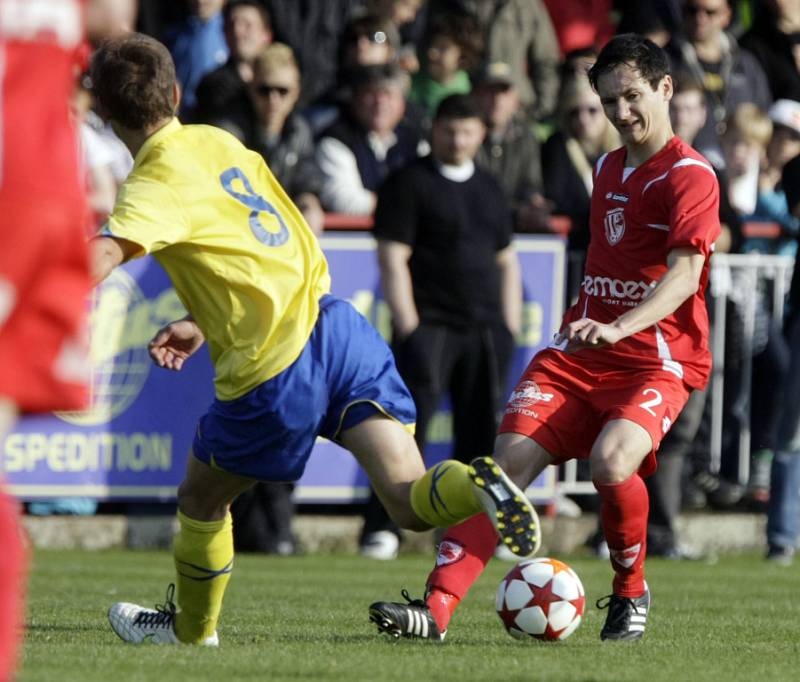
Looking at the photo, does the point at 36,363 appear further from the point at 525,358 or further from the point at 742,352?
the point at 742,352

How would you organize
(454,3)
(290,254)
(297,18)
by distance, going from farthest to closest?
1. (454,3)
2. (297,18)
3. (290,254)

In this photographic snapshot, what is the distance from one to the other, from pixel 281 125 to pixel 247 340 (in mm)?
6165

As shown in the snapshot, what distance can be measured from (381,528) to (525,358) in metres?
1.59

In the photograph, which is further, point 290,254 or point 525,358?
point 525,358

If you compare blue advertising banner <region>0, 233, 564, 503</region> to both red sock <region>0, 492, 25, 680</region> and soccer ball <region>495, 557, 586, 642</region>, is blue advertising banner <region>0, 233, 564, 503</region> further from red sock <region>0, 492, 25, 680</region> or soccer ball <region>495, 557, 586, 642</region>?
red sock <region>0, 492, 25, 680</region>

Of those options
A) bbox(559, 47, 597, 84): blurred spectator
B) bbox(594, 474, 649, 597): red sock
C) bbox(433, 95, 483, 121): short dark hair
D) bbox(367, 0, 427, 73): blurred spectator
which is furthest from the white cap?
bbox(594, 474, 649, 597): red sock

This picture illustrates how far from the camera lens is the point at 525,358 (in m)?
12.5

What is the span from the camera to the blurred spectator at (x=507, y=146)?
13.3m

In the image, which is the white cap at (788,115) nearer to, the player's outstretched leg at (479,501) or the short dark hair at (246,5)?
the short dark hair at (246,5)

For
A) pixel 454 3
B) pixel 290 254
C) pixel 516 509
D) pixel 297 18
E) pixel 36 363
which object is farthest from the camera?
pixel 454 3

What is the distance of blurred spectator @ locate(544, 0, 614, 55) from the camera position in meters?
16.0

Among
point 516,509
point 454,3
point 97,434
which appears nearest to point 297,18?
point 454,3

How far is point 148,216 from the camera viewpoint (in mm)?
5824

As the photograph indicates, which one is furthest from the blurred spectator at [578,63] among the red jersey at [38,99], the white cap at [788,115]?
the red jersey at [38,99]
